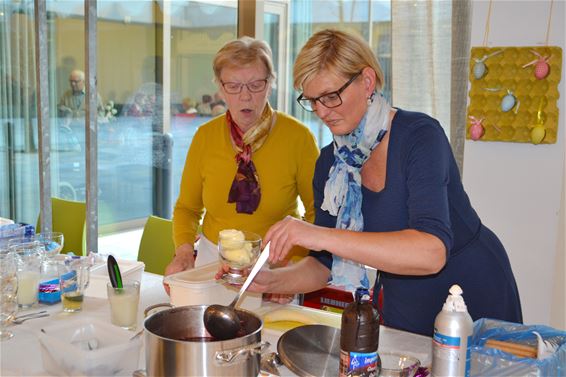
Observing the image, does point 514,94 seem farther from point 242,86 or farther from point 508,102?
point 242,86

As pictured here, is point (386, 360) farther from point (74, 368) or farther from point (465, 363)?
point (74, 368)

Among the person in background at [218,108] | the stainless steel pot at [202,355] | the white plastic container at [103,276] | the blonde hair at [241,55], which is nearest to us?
the stainless steel pot at [202,355]

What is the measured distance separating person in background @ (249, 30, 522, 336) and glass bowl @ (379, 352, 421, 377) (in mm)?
207

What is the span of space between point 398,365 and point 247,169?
1.27m

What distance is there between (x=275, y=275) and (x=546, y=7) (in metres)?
1.81

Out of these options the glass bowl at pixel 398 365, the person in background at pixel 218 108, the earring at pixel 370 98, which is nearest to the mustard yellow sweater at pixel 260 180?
the earring at pixel 370 98

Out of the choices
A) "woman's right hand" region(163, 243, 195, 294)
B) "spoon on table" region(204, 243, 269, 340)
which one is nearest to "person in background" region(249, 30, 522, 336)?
"spoon on table" region(204, 243, 269, 340)

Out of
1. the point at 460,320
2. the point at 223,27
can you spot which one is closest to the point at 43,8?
the point at 223,27

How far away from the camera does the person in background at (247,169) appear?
8.00ft

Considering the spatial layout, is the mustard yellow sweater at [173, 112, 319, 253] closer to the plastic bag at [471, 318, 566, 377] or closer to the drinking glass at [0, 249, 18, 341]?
the drinking glass at [0, 249, 18, 341]

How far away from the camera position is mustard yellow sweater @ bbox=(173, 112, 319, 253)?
250 centimetres

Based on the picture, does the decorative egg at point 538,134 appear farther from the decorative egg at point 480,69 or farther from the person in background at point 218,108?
the person in background at point 218,108

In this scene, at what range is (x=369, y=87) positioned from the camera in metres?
1.70

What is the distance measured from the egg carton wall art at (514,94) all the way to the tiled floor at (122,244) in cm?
295
